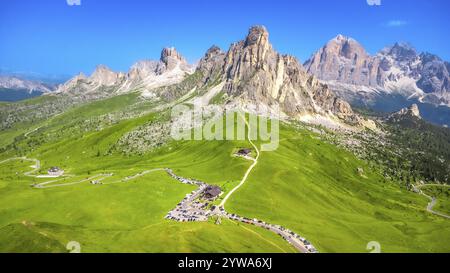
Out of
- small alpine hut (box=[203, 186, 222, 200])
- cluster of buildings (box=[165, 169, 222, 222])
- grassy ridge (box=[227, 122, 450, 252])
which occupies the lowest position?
grassy ridge (box=[227, 122, 450, 252])

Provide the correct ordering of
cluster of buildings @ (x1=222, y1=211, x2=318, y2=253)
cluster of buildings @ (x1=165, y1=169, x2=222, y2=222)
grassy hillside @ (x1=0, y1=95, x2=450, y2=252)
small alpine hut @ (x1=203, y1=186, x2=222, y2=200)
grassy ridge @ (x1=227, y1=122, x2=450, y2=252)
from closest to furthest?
grassy hillside @ (x1=0, y1=95, x2=450, y2=252) → cluster of buildings @ (x1=222, y1=211, x2=318, y2=253) → cluster of buildings @ (x1=165, y1=169, x2=222, y2=222) → grassy ridge @ (x1=227, y1=122, x2=450, y2=252) → small alpine hut @ (x1=203, y1=186, x2=222, y2=200)

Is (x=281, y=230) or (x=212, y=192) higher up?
(x=212, y=192)

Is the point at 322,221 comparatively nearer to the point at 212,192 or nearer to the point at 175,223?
the point at 212,192

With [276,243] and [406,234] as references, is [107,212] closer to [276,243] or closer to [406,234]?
[276,243]

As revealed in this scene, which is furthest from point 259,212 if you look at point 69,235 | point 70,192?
point 70,192

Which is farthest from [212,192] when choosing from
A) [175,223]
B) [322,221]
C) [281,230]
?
[322,221]

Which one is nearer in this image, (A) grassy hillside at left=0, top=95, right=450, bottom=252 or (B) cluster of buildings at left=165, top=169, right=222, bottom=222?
(A) grassy hillside at left=0, top=95, right=450, bottom=252

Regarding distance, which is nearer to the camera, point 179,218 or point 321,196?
point 179,218

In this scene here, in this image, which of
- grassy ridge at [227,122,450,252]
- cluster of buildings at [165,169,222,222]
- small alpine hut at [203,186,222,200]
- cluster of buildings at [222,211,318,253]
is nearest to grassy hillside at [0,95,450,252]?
grassy ridge at [227,122,450,252]

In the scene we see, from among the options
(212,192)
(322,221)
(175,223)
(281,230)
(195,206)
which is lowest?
(322,221)

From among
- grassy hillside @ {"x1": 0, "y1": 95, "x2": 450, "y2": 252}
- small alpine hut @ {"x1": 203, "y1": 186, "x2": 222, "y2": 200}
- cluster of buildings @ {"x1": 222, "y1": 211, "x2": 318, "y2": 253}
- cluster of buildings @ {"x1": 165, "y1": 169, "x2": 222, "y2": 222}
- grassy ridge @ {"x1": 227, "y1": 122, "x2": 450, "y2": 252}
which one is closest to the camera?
grassy hillside @ {"x1": 0, "y1": 95, "x2": 450, "y2": 252}

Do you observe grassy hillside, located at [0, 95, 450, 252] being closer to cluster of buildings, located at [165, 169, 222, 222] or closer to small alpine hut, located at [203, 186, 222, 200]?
cluster of buildings, located at [165, 169, 222, 222]
